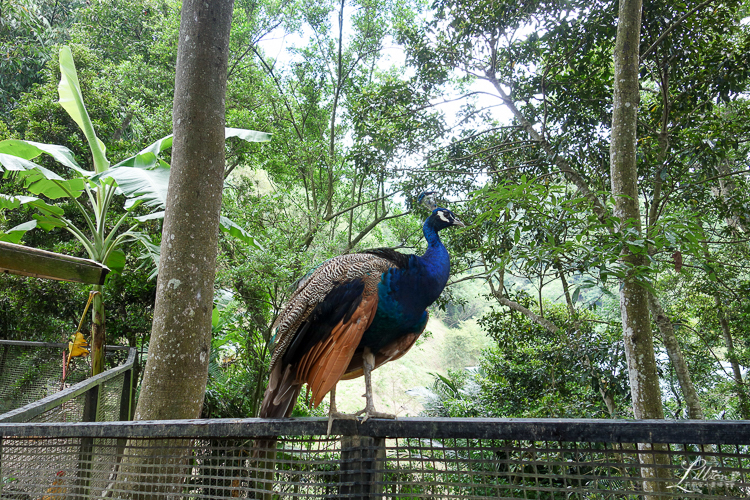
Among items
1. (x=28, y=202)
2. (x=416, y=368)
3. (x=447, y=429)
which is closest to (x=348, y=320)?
(x=447, y=429)

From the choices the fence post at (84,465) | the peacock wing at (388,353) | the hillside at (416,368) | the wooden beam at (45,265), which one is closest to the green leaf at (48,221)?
the wooden beam at (45,265)

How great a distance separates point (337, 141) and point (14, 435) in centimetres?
894

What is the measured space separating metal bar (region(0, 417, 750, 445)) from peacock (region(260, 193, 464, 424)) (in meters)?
0.24

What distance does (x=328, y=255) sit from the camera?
673 centimetres

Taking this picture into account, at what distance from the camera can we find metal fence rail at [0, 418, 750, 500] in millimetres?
963

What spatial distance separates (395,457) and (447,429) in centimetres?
19

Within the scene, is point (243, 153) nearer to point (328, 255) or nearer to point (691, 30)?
point (328, 255)

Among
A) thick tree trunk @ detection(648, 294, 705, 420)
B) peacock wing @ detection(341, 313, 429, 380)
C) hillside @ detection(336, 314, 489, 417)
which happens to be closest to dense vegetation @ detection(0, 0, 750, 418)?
thick tree trunk @ detection(648, 294, 705, 420)

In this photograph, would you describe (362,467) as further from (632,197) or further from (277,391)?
(632,197)

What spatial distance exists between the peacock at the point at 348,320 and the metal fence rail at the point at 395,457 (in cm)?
23

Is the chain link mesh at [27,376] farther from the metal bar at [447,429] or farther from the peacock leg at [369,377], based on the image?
the peacock leg at [369,377]

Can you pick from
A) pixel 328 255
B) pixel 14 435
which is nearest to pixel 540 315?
pixel 328 255

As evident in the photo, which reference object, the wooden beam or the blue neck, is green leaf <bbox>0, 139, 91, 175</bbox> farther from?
the blue neck

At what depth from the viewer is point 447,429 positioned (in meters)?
1.11
